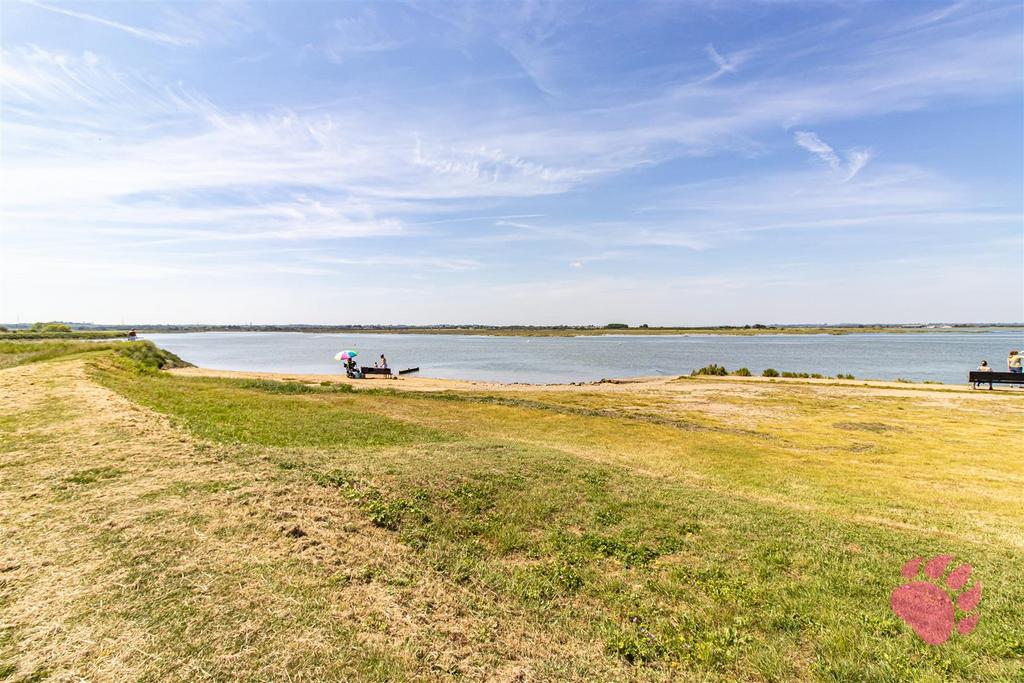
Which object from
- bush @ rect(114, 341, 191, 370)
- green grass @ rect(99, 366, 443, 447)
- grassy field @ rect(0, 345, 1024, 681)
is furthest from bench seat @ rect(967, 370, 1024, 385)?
bush @ rect(114, 341, 191, 370)

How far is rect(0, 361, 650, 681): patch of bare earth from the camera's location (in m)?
4.80

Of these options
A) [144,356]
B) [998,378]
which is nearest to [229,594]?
[998,378]

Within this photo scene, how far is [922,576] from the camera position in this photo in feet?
23.2

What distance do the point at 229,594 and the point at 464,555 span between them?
321cm

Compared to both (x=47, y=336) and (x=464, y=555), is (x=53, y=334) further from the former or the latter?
(x=464, y=555)

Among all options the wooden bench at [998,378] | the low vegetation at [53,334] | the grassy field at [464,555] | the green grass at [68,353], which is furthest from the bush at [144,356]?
the wooden bench at [998,378]

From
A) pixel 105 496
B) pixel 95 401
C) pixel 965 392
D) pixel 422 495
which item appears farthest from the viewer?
pixel 965 392

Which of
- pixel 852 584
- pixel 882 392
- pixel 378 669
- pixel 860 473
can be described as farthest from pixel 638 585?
pixel 882 392

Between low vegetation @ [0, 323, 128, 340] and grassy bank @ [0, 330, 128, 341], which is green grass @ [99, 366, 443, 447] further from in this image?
low vegetation @ [0, 323, 128, 340]

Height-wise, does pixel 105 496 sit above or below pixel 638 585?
above

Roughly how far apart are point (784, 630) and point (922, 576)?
292cm

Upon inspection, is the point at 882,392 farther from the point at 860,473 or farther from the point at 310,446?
the point at 310,446

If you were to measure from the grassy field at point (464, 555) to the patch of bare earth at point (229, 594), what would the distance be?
1.2 inches

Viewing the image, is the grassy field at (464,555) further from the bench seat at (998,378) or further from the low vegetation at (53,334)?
the low vegetation at (53,334)
